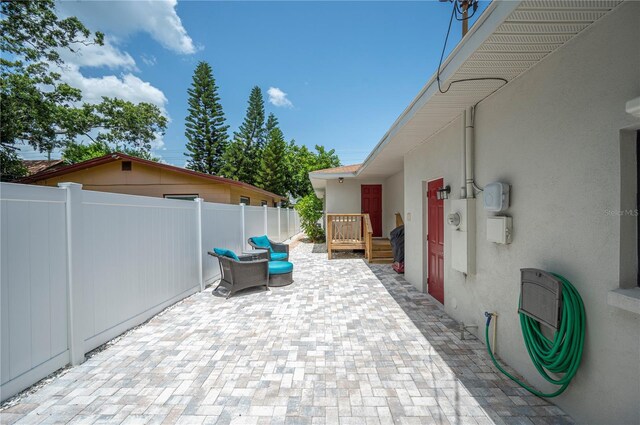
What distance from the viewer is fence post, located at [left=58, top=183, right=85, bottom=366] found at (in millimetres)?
2668

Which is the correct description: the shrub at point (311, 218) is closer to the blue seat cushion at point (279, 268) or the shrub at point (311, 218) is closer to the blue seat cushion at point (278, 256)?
the blue seat cushion at point (278, 256)

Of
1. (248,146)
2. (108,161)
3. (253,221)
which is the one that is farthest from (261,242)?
(248,146)

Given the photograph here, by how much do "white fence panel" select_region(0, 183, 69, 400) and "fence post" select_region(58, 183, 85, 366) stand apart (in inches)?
1.5

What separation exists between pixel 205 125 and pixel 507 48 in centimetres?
Answer: 2800

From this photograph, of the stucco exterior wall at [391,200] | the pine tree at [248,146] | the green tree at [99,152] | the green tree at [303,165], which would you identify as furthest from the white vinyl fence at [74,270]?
the green tree at [303,165]

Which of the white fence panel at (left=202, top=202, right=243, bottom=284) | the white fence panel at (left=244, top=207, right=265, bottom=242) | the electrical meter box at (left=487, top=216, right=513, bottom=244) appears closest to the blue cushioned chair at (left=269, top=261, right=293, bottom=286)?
the white fence panel at (left=202, top=202, right=243, bottom=284)

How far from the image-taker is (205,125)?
26156 mm

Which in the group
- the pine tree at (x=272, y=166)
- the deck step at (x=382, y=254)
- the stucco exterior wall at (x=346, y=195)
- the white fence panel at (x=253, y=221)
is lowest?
the deck step at (x=382, y=254)

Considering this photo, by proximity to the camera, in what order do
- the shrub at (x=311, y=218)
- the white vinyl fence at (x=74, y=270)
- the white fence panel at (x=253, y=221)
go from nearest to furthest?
1. the white vinyl fence at (x=74, y=270)
2. the white fence panel at (x=253, y=221)
3. the shrub at (x=311, y=218)

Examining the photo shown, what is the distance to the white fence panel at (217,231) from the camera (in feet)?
18.3

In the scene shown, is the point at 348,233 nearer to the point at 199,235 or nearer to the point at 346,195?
the point at 346,195

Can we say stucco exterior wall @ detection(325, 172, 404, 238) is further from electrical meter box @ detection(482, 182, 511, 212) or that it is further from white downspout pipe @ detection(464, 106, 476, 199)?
electrical meter box @ detection(482, 182, 511, 212)

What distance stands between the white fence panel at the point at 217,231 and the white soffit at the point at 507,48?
4271mm

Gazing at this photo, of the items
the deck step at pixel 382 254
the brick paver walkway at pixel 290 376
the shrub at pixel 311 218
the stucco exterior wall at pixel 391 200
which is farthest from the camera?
the shrub at pixel 311 218
